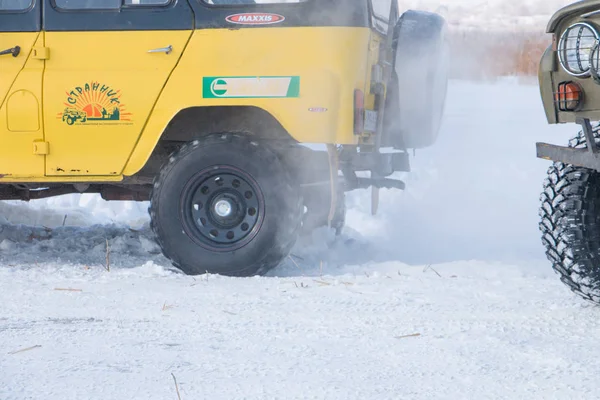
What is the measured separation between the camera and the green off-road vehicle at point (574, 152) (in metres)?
3.64

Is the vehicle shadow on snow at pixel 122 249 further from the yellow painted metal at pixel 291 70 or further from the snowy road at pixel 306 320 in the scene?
the yellow painted metal at pixel 291 70

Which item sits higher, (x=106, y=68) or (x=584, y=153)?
(x=106, y=68)

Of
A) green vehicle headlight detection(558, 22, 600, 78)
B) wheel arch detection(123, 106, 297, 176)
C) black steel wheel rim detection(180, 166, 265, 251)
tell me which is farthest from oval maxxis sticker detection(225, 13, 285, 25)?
green vehicle headlight detection(558, 22, 600, 78)

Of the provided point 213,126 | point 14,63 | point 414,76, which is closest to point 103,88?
point 14,63

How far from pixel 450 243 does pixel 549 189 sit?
2307mm

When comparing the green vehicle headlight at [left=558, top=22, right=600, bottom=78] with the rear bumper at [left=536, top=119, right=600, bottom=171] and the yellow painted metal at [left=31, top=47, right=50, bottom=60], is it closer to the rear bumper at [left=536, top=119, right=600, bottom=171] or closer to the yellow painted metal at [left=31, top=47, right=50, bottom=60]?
the rear bumper at [left=536, top=119, right=600, bottom=171]

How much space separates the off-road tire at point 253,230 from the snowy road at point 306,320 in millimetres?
166

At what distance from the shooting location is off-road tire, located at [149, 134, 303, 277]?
4.96 meters

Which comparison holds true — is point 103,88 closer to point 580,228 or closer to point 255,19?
point 255,19

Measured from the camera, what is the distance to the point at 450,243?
646 cm

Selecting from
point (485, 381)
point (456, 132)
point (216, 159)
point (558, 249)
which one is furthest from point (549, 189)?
point (456, 132)

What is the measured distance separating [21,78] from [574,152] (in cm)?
320

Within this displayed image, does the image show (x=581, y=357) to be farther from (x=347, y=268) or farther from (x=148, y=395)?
(x=347, y=268)

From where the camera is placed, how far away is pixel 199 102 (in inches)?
195
